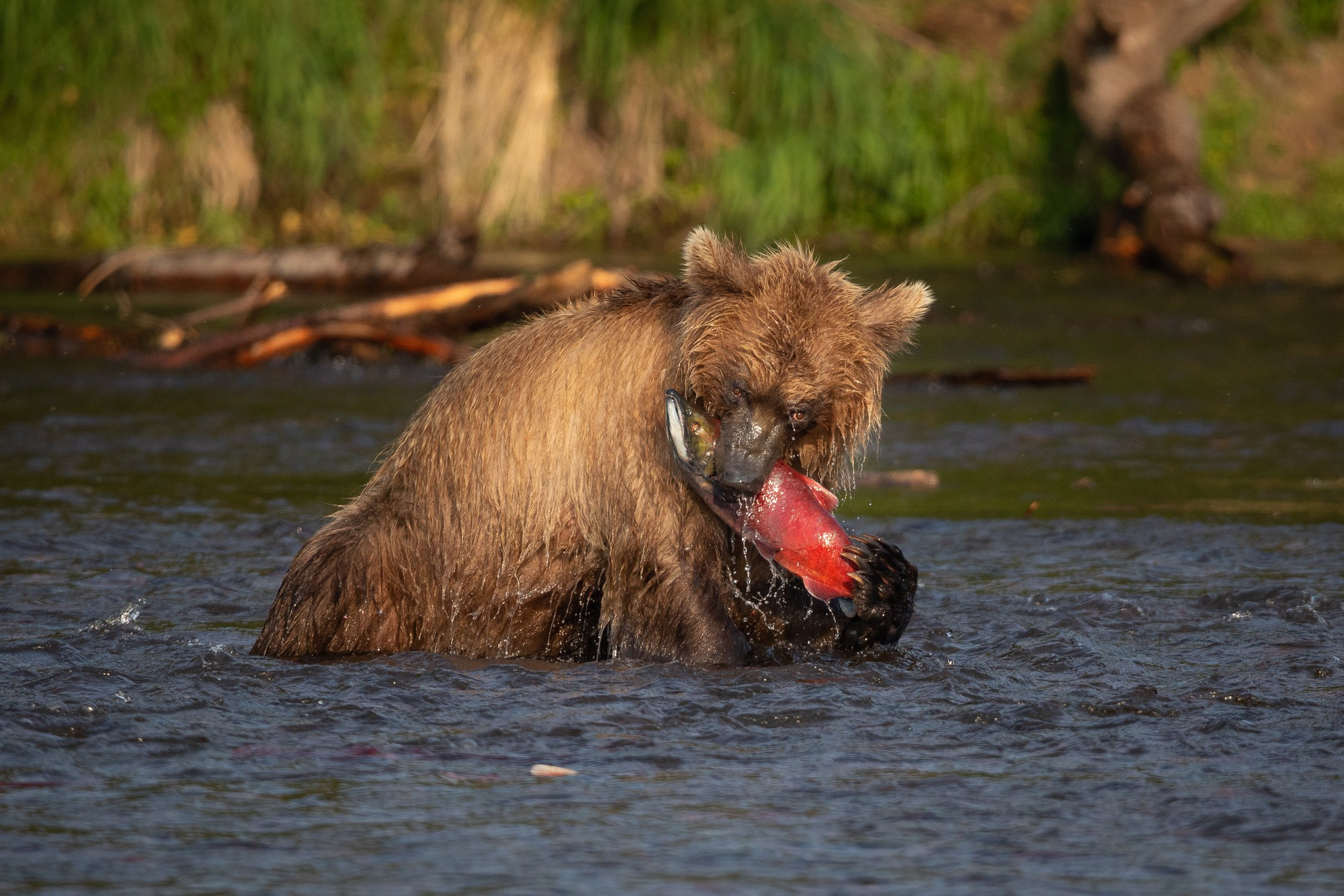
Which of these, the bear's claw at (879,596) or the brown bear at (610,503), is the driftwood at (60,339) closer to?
the brown bear at (610,503)

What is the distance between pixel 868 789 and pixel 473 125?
588 inches

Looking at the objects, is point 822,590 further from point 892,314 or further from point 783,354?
point 892,314

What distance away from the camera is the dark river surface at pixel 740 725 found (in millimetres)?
3645

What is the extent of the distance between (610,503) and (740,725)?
0.96m

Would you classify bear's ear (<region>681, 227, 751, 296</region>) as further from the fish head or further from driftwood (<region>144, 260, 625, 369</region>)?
driftwood (<region>144, 260, 625, 369</region>)

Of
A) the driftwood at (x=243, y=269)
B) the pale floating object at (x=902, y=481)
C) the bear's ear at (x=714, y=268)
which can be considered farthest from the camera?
the driftwood at (x=243, y=269)

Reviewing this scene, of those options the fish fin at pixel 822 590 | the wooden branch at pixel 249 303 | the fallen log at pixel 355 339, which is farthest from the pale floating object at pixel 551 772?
the wooden branch at pixel 249 303

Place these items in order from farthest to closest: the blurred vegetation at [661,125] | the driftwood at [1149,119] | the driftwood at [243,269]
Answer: the blurred vegetation at [661,125] < the driftwood at [1149,119] < the driftwood at [243,269]

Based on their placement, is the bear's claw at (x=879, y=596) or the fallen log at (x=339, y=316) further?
the fallen log at (x=339, y=316)

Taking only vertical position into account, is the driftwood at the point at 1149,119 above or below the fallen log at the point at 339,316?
A: above

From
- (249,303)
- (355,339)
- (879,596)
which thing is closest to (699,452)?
(879,596)

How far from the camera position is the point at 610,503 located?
532cm

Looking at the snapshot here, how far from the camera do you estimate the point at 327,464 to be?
9312 millimetres

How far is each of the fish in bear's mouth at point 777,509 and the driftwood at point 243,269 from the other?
946cm
